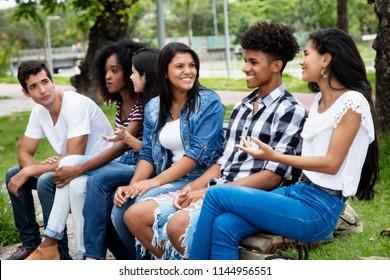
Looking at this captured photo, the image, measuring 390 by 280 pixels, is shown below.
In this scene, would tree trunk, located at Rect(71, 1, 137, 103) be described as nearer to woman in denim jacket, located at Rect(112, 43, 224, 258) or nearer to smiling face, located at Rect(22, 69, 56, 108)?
smiling face, located at Rect(22, 69, 56, 108)

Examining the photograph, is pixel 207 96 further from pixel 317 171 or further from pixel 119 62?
pixel 317 171

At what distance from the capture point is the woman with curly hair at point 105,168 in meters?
4.11

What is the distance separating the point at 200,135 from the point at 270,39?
706 millimetres

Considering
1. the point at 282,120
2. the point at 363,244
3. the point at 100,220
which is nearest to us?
the point at 282,120

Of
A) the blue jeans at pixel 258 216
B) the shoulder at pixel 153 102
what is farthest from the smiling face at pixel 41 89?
the blue jeans at pixel 258 216

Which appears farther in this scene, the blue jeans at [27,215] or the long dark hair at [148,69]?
the blue jeans at [27,215]

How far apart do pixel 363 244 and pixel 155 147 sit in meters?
1.45

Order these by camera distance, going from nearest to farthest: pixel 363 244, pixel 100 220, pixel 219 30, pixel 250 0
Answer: pixel 100 220
pixel 363 244
pixel 250 0
pixel 219 30

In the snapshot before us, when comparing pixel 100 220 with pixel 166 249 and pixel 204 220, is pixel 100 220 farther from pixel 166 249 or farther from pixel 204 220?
pixel 204 220

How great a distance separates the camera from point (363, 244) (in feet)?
14.4

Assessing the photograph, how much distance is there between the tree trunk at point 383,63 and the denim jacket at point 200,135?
308 centimetres

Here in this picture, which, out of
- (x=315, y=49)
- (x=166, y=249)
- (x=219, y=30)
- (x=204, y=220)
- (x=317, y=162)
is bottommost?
(x=219, y=30)

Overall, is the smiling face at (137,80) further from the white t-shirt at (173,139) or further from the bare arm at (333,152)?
the bare arm at (333,152)

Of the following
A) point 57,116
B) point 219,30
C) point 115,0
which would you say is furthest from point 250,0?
point 57,116
